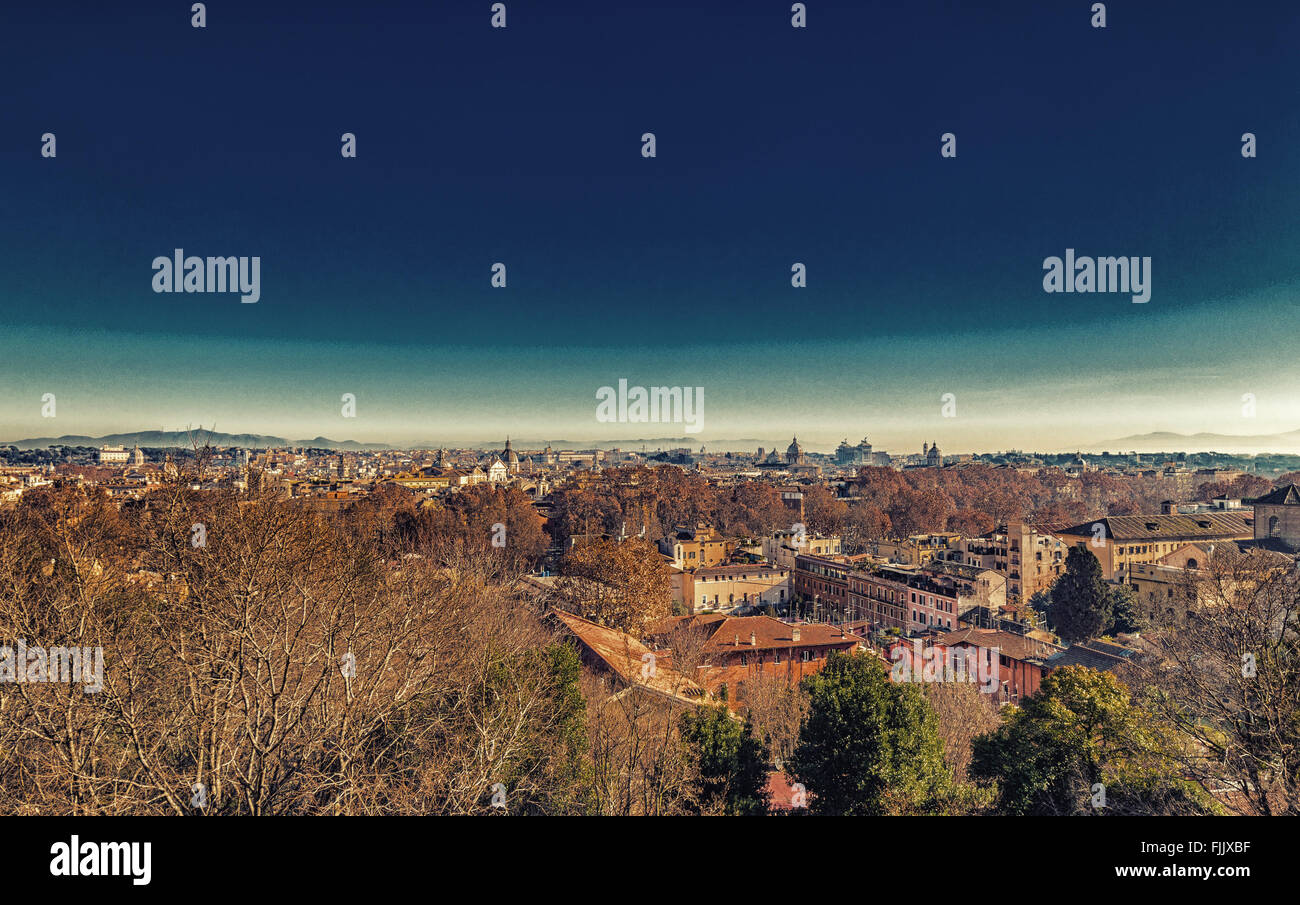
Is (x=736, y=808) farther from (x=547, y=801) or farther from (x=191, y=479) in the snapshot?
(x=191, y=479)

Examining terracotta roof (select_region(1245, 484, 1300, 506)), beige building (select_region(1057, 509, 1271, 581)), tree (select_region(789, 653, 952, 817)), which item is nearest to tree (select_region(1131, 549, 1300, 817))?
tree (select_region(789, 653, 952, 817))

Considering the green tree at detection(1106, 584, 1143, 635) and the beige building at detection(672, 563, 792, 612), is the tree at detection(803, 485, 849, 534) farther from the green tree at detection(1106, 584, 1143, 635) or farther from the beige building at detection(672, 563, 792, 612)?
the green tree at detection(1106, 584, 1143, 635)

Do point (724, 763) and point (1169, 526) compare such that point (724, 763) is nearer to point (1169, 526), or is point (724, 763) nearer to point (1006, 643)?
point (1006, 643)

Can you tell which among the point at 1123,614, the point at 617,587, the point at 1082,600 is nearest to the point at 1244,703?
the point at 617,587

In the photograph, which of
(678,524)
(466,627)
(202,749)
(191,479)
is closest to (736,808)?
(466,627)
